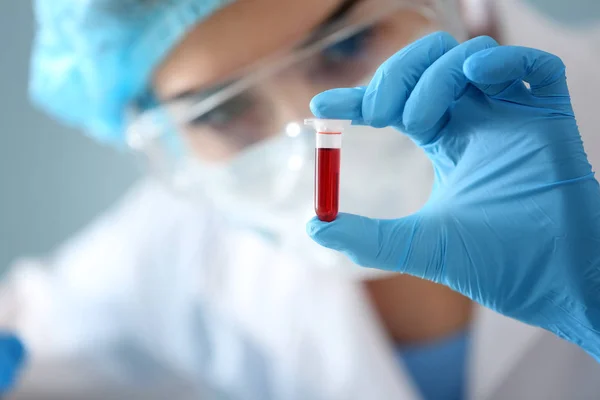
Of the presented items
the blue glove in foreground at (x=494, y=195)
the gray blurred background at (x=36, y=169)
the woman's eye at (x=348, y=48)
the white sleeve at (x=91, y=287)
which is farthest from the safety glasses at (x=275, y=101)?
the gray blurred background at (x=36, y=169)

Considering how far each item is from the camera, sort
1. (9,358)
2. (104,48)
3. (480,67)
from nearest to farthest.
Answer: (480,67), (104,48), (9,358)

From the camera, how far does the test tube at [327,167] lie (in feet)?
1.59

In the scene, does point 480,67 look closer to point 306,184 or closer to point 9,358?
point 306,184

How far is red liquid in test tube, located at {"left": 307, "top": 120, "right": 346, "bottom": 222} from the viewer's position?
0.48 m

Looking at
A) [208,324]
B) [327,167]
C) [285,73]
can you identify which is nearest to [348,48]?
[285,73]

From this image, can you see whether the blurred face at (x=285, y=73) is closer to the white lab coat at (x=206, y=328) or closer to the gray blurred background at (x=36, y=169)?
the white lab coat at (x=206, y=328)

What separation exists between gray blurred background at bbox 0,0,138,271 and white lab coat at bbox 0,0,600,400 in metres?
0.28

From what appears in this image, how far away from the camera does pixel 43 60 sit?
1.12m

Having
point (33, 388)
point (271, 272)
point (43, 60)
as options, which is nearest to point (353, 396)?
point (271, 272)

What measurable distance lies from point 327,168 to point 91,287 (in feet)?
3.88

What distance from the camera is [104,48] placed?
1.00 meters

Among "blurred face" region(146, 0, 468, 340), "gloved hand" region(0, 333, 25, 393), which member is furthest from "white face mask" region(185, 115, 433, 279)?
"gloved hand" region(0, 333, 25, 393)

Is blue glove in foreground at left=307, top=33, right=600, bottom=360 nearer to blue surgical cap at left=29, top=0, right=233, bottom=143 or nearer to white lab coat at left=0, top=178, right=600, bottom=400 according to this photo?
blue surgical cap at left=29, top=0, right=233, bottom=143

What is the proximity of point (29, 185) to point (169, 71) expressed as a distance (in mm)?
1011
